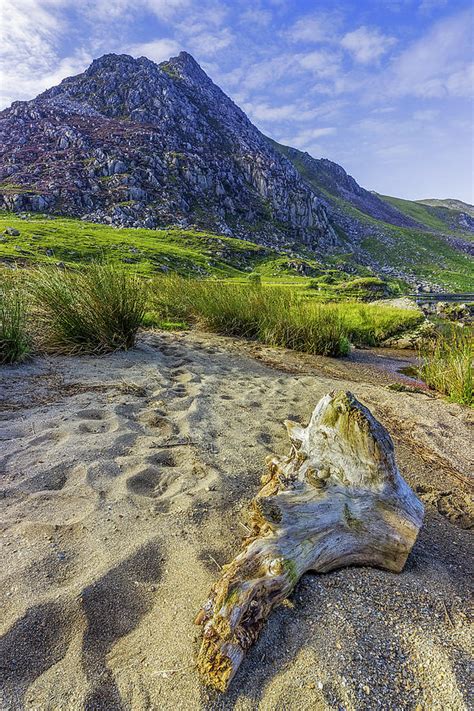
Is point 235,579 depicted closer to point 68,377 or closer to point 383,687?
point 383,687

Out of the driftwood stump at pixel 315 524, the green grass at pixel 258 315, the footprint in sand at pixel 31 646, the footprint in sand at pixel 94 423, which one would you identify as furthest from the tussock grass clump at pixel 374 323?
the footprint in sand at pixel 31 646

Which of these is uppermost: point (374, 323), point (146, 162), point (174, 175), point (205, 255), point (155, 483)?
point (146, 162)

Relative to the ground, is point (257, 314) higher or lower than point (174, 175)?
lower

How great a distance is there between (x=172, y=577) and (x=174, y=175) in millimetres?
78663

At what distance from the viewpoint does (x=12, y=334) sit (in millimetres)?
4902

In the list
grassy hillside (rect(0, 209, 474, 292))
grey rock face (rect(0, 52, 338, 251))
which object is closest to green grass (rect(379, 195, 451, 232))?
grassy hillside (rect(0, 209, 474, 292))

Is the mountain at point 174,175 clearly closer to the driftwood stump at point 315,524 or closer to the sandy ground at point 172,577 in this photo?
the sandy ground at point 172,577

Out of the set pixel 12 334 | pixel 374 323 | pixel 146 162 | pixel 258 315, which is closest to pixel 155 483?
pixel 12 334

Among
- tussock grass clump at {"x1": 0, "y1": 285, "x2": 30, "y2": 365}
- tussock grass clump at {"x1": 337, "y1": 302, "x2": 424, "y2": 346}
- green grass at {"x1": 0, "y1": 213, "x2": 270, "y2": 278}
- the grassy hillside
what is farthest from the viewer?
the grassy hillside

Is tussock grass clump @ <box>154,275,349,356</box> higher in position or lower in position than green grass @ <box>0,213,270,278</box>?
lower

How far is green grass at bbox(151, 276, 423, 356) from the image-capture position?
27.4ft

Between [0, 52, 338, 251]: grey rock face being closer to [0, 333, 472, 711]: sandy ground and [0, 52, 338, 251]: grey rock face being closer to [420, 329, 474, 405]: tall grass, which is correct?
[420, 329, 474, 405]: tall grass

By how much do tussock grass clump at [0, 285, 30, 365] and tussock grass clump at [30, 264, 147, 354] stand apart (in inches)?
18.8

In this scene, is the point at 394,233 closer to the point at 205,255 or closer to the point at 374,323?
the point at 205,255
